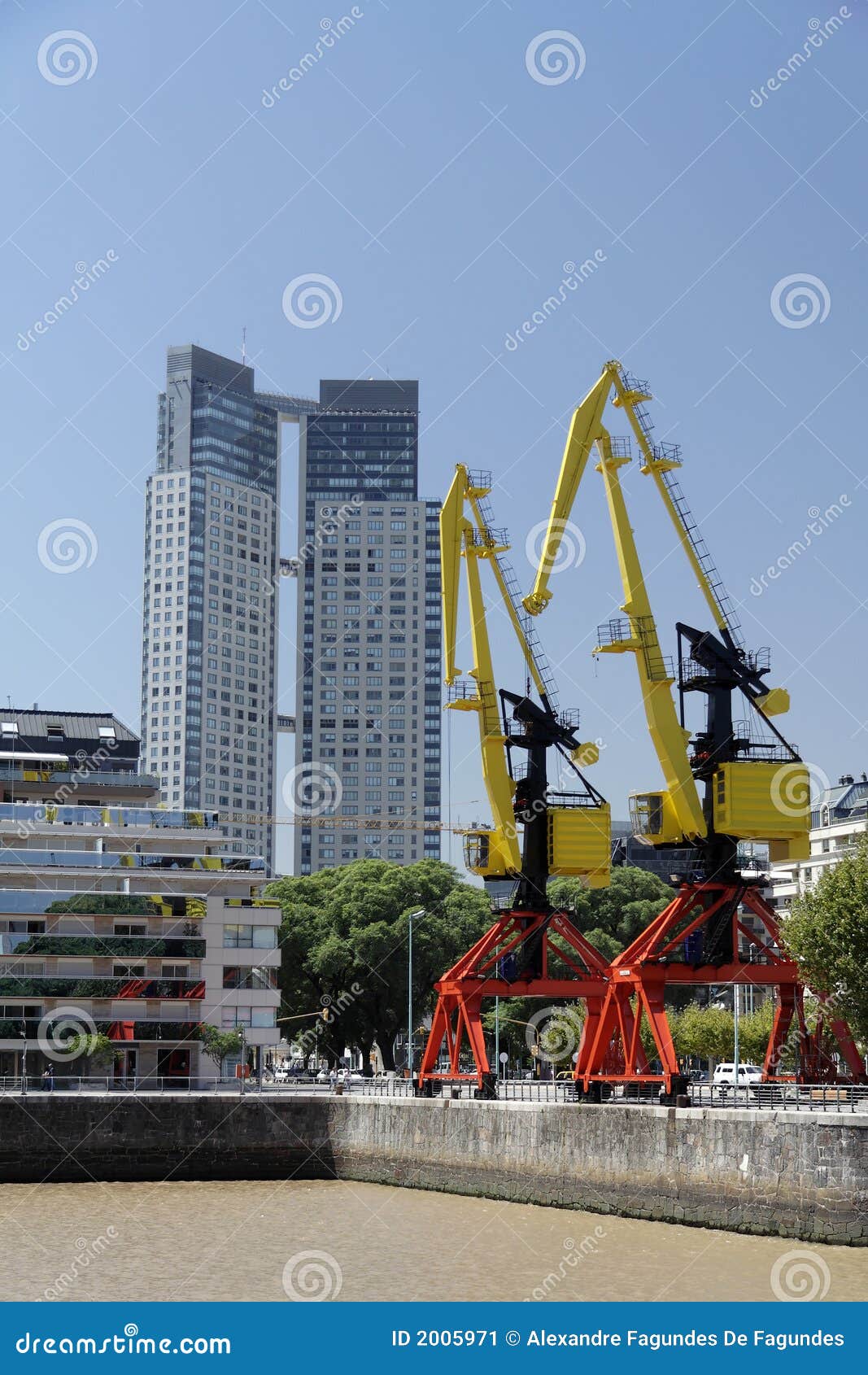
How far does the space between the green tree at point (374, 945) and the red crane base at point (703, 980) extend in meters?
36.3

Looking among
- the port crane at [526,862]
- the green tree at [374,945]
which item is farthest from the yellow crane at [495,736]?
the green tree at [374,945]

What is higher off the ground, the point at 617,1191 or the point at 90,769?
the point at 90,769

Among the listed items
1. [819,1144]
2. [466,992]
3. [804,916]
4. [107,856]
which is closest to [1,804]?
[107,856]

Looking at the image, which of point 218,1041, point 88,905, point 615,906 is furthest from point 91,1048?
point 615,906

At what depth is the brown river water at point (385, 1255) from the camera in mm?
36219

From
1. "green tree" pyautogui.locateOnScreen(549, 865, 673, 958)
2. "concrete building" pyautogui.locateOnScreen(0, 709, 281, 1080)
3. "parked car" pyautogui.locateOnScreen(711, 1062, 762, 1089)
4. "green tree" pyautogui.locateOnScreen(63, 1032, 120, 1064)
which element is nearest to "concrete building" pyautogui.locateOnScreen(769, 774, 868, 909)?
"green tree" pyautogui.locateOnScreen(549, 865, 673, 958)

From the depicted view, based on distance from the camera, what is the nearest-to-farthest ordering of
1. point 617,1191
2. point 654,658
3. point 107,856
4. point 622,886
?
point 617,1191 → point 654,658 → point 107,856 → point 622,886

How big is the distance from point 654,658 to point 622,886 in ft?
169

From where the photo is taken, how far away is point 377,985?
324 feet

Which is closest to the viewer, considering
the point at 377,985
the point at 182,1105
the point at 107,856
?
the point at 182,1105

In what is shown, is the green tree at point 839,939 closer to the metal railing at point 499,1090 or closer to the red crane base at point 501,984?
the metal railing at point 499,1090

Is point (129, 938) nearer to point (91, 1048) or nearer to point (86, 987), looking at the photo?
point (86, 987)

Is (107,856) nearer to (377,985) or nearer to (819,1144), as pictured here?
(377,985)

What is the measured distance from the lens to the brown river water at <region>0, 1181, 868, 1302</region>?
1426 inches
